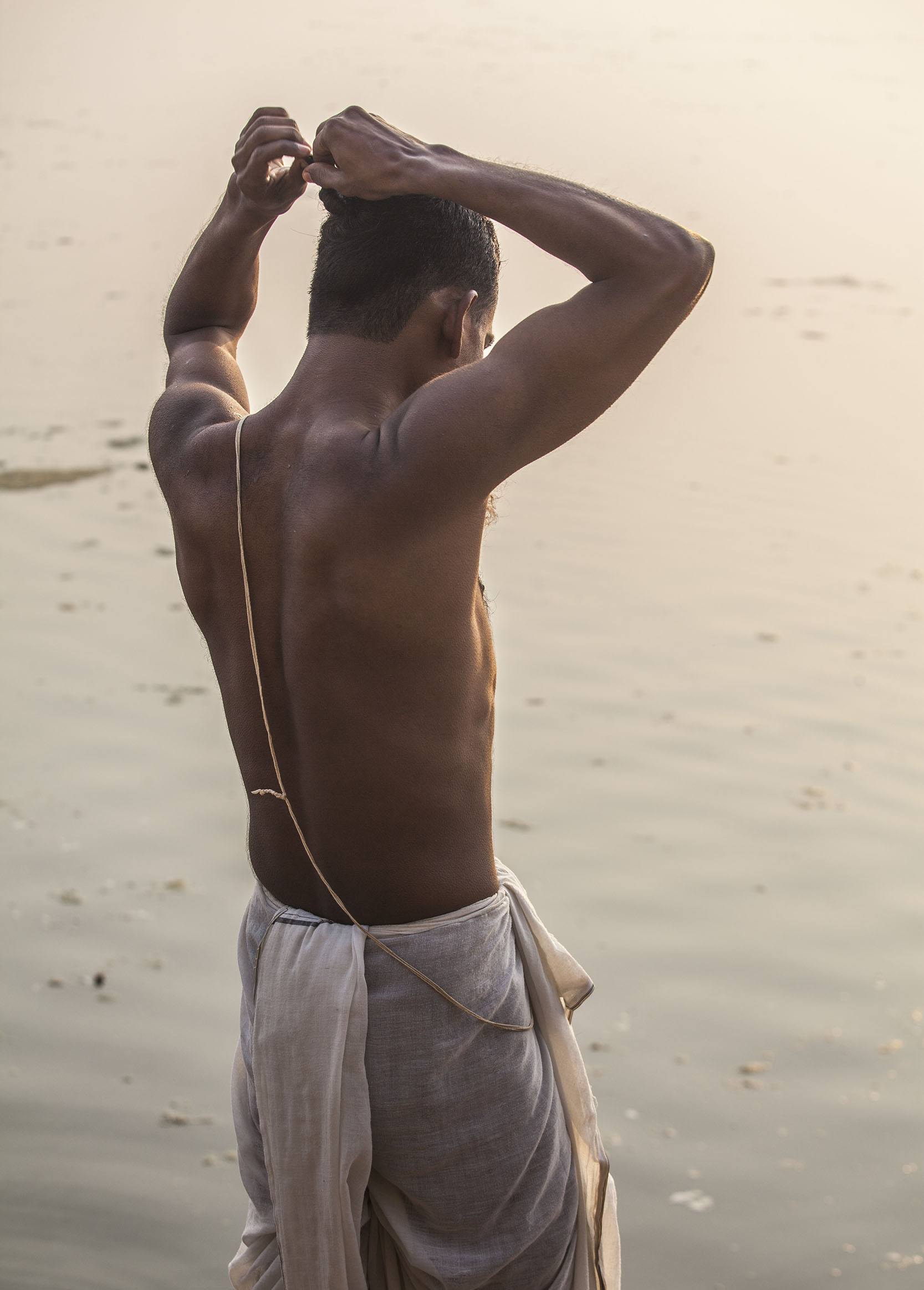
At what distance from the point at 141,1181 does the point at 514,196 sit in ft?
8.99

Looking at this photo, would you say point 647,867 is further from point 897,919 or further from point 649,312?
point 649,312

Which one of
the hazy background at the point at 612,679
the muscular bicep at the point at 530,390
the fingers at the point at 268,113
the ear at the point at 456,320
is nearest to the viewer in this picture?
the muscular bicep at the point at 530,390

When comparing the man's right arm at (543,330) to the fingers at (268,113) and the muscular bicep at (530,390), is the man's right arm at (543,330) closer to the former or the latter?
the muscular bicep at (530,390)

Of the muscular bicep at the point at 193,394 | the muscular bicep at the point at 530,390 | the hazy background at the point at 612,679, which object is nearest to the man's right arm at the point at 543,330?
the muscular bicep at the point at 530,390

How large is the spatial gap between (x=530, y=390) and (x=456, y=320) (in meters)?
0.30

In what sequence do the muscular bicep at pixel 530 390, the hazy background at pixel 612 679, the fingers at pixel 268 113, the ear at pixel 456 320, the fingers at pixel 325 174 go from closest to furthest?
the muscular bicep at pixel 530 390, the fingers at pixel 325 174, the ear at pixel 456 320, the fingers at pixel 268 113, the hazy background at pixel 612 679

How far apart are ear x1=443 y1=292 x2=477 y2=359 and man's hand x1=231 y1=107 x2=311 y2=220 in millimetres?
306

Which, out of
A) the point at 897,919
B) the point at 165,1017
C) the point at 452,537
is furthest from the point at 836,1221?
the point at 452,537

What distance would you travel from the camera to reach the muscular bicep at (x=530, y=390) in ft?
5.92

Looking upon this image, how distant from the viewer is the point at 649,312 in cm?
188

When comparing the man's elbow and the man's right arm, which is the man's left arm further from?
the man's elbow

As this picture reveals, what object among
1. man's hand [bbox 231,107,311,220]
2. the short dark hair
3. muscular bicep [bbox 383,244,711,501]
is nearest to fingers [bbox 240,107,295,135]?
man's hand [bbox 231,107,311,220]

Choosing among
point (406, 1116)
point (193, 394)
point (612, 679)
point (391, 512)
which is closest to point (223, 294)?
point (193, 394)

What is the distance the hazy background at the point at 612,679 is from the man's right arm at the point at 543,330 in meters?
2.37
